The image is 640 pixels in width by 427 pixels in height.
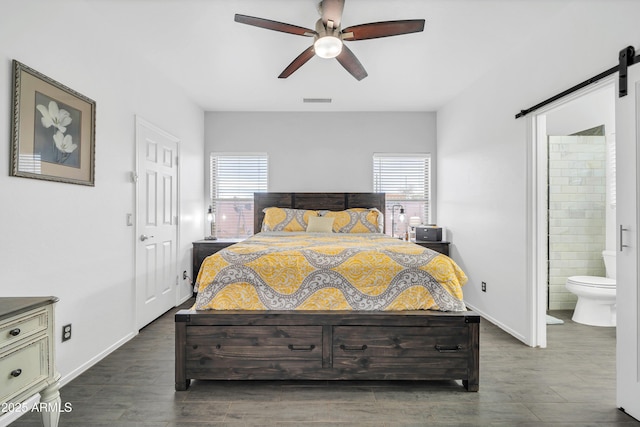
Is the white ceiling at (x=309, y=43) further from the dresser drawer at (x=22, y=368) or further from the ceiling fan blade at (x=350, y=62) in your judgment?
the dresser drawer at (x=22, y=368)

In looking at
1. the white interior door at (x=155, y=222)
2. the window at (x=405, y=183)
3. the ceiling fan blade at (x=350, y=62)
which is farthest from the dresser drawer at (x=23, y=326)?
the window at (x=405, y=183)

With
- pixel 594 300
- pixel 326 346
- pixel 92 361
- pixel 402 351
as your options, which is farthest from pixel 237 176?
pixel 594 300

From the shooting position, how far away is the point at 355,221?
441cm

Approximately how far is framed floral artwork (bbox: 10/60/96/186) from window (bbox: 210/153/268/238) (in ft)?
8.42

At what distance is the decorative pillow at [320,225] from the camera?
425 cm

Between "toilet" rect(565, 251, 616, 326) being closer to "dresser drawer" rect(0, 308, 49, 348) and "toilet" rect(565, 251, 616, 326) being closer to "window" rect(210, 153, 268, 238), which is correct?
"window" rect(210, 153, 268, 238)

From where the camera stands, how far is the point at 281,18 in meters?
2.57

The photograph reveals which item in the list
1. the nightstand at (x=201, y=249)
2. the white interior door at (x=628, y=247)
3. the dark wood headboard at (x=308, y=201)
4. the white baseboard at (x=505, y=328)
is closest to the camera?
the white interior door at (x=628, y=247)

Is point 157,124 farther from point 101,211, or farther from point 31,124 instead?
point 31,124

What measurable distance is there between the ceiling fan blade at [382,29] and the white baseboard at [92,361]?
2980 mm

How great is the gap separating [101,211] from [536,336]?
3739mm

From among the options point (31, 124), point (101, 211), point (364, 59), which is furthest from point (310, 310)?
point (364, 59)

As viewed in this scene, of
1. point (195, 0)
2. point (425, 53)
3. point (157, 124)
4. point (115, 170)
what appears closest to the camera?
point (195, 0)

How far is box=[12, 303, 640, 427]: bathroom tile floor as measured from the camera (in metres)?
1.85
